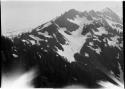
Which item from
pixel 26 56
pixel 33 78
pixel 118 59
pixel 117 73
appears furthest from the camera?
pixel 118 59

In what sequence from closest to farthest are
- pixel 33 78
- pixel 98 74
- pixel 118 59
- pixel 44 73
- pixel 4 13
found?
pixel 4 13 < pixel 33 78 < pixel 44 73 < pixel 98 74 < pixel 118 59

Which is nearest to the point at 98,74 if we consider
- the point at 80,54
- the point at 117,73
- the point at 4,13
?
the point at 117,73

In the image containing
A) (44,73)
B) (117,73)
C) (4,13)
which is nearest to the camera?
(4,13)

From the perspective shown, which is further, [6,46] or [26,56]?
[26,56]

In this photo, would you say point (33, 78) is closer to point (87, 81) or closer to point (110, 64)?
point (87, 81)

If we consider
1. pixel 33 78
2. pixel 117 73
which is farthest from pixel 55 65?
pixel 117 73

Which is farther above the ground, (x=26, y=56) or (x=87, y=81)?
(x=26, y=56)

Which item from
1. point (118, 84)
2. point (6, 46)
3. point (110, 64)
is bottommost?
point (118, 84)

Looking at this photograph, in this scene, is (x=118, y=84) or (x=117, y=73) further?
(x=117, y=73)

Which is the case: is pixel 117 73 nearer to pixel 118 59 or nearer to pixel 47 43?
pixel 118 59
